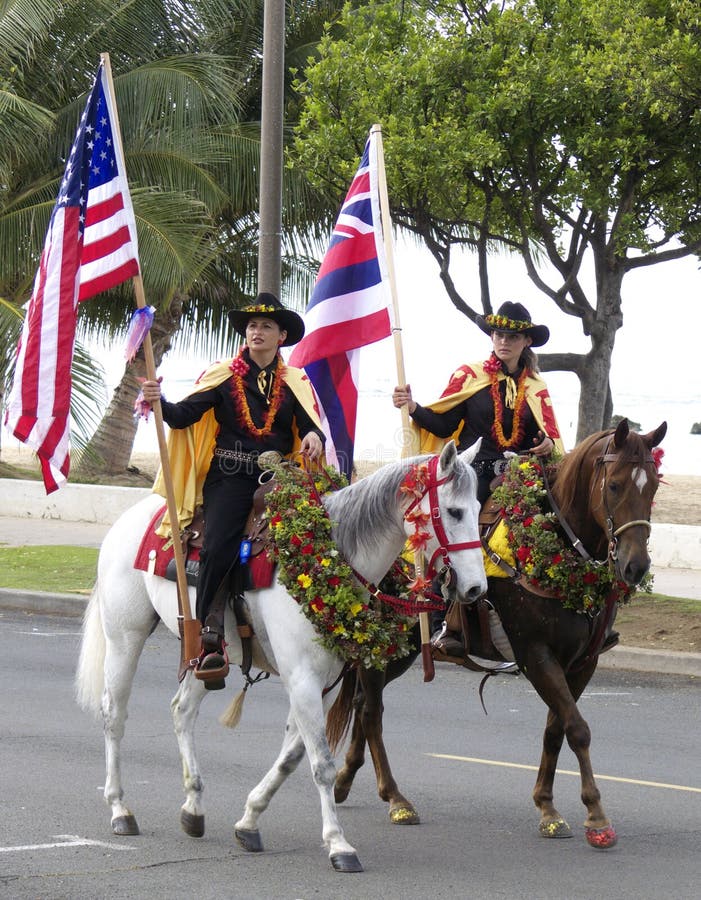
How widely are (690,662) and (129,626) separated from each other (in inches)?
248

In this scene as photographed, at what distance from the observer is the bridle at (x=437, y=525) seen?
5.72 meters

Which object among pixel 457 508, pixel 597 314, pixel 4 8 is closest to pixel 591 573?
pixel 457 508

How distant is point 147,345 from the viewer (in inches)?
262

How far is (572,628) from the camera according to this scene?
6.89 metres

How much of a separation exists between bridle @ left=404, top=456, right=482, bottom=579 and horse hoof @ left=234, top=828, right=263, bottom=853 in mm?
1561

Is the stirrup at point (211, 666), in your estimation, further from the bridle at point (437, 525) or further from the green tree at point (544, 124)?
the green tree at point (544, 124)

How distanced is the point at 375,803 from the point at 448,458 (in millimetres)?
2551

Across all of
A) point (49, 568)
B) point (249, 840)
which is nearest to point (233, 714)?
point (249, 840)

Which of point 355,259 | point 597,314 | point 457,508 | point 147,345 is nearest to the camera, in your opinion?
point 457,508

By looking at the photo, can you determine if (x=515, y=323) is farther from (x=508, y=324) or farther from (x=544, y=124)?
(x=544, y=124)

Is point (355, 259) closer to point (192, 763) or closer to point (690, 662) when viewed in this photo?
point (192, 763)

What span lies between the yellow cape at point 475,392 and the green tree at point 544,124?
251 inches

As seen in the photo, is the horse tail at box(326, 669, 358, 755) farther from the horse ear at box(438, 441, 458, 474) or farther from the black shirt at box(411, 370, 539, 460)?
the horse ear at box(438, 441, 458, 474)

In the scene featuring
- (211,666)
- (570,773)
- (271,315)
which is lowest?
(570,773)
